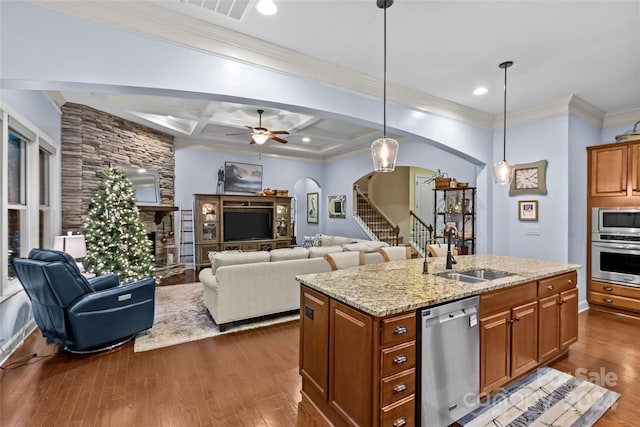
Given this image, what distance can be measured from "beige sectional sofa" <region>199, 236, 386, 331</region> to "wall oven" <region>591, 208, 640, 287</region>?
426cm

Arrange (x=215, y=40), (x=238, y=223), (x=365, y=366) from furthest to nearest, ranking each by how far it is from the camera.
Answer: (x=238, y=223) < (x=215, y=40) < (x=365, y=366)

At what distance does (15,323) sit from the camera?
3375mm

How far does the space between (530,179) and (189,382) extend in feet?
17.5

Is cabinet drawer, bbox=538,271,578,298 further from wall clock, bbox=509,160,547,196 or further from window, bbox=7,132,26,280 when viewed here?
window, bbox=7,132,26,280

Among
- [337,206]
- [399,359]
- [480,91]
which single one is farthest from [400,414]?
[337,206]

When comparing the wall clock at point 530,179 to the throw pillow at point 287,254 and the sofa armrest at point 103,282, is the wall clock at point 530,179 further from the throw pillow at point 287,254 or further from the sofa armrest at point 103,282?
the sofa armrest at point 103,282

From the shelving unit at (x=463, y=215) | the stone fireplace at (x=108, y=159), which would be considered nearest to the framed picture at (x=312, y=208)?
the stone fireplace at (x=108, y=159)

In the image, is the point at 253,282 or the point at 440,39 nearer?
the point at 440,39

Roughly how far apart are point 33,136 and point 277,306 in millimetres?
3852

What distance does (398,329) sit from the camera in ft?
5.90

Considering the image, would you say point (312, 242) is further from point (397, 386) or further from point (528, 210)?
point (397, 386)

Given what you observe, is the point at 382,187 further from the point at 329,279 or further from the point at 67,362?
the point at 67,362

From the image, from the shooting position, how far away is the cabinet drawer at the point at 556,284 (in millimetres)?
2757

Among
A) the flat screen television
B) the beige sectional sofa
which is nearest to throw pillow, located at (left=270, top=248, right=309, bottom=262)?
the beige sectional sofa
